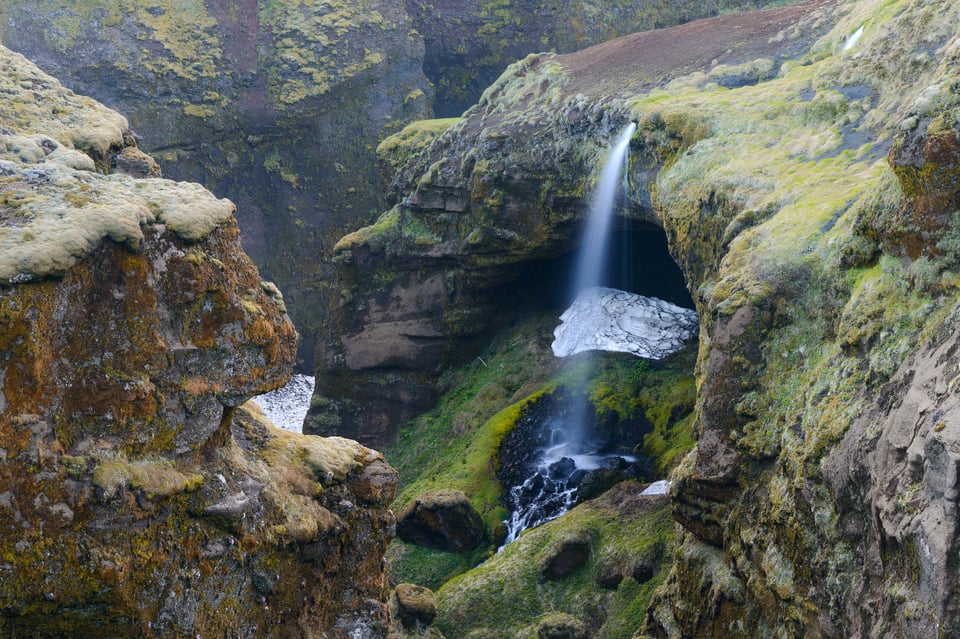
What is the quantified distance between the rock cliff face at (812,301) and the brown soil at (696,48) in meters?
0.14

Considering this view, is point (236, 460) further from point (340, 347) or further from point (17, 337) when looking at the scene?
point (340, 347)

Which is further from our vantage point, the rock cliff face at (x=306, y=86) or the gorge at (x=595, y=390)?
the rock cliff face at (x=306, y=86)

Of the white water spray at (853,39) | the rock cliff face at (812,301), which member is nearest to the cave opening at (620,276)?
the rock cliff face at (812,301)

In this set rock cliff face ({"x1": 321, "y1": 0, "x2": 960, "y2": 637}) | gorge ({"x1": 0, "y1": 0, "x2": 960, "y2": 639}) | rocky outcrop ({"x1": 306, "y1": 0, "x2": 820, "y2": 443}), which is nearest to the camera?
gorge ({"x1": 0, "y1": 0, "x2": 960, "y2": 639})

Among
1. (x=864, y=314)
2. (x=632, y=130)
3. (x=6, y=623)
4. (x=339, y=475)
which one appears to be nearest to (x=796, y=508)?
(x=864, y=314)

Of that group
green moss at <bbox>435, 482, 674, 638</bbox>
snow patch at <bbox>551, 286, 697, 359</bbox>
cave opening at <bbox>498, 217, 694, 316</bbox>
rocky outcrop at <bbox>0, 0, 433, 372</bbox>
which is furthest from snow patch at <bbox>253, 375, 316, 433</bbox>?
green moss at <bbox>435, 482, 674, 638</bbox>

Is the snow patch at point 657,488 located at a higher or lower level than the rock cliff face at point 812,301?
lower

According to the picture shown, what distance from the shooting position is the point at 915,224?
40.4 feet

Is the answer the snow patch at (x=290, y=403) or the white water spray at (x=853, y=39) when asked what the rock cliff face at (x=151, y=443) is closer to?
the white water spray at (x=853, y=39)

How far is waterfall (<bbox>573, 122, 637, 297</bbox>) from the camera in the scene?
25.4 m

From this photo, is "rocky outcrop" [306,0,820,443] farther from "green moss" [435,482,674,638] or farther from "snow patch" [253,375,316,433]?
"green moss" [435,482,674,638]

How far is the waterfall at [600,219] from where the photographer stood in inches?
1001

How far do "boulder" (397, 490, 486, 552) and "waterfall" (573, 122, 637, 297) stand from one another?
870 cm

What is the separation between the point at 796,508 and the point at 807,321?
305cm
